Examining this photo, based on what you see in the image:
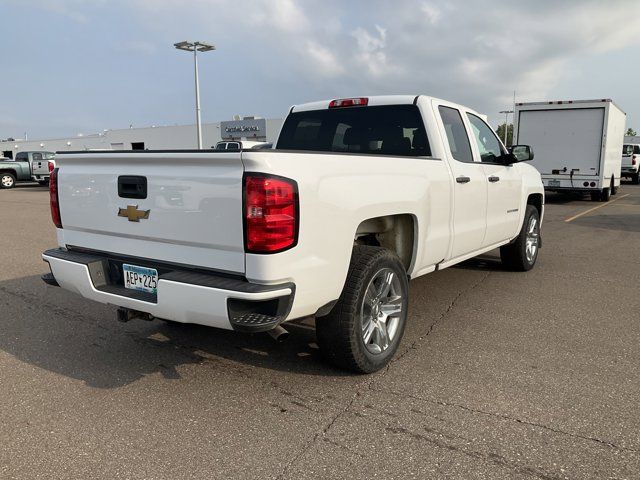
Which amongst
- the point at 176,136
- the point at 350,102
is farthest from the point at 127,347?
the point at 176,136

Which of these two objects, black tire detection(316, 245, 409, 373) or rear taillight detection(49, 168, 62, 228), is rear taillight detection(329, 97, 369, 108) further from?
rear taillight detection(49, 168, 62, 228)

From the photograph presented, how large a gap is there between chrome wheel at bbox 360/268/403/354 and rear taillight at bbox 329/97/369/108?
1.90 meters

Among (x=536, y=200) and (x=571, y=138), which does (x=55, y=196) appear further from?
(x=571, y=138)

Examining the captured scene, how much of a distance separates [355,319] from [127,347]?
1.93 m

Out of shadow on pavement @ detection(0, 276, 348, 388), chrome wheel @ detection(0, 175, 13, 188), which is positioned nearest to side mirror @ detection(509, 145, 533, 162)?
shadow on pavement @ detection(0, 276, 348, 388)

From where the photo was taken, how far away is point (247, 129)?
43.6 metres

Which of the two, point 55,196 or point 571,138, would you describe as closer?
point 55,196

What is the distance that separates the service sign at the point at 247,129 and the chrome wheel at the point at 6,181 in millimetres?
20573

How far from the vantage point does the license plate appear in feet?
10.3

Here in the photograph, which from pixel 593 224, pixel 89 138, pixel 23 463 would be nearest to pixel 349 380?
pixel 23 463

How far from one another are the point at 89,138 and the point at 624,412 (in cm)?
6799

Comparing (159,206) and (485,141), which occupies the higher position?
(485,141)

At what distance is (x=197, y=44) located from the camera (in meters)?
26.6

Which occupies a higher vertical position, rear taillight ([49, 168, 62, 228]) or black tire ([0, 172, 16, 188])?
rear taillight ([49, 168, 62, 228])
